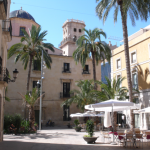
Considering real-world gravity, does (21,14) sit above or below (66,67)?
above

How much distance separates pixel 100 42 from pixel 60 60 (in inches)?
380

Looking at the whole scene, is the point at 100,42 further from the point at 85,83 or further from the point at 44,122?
the point at 44,122

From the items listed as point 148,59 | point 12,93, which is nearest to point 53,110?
point 12,93

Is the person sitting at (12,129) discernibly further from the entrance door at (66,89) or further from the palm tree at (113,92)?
the entrance door at (66,89)

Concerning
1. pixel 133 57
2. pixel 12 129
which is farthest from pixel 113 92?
pixel 12 129

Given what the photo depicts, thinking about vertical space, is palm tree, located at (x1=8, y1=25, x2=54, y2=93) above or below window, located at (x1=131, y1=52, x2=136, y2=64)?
above

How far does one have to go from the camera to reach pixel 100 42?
28.5m

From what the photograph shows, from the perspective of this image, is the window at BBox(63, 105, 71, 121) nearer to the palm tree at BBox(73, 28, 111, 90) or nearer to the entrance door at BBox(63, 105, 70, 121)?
the entrance door at BBox(63, 105, 70, 121)

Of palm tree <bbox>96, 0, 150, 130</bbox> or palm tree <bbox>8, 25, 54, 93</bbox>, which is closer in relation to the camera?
palm tree <bbox>96, 0, 150, 130</bbox>

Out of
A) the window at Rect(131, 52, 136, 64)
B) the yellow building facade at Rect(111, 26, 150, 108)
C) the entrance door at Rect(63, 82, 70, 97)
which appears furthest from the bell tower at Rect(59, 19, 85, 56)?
the yellow building facade at Rect(111, 26, 150, 108)

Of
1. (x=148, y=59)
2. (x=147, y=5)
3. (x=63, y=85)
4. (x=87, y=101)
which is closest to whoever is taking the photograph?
(x=147, y=5)

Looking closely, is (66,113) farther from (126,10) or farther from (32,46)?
(126,10)

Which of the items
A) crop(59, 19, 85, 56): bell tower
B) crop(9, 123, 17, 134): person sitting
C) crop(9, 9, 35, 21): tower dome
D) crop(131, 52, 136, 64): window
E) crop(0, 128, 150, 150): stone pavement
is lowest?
crop(0, 128, 150, 150): stone pavement

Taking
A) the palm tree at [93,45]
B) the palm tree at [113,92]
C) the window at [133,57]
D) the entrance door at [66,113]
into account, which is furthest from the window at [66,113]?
the window at [133,57]
